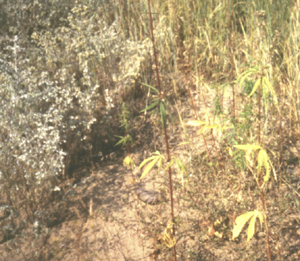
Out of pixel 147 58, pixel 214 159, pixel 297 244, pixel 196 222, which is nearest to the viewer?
pixel 297 244

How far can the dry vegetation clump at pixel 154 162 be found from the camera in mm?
2193

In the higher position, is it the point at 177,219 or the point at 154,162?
the point at 154,162

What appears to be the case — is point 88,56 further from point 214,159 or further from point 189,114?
point 214,159

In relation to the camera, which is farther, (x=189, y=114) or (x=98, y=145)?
(x=189, y=114)

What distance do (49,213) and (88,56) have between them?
5.46ft

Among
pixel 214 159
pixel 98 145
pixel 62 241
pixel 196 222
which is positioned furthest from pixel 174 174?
pixel 62 241

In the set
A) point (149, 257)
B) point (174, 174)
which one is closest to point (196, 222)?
point (149, 257)

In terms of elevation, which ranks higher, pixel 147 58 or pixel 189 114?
pixel 147 58

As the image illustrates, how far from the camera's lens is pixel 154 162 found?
1689mm

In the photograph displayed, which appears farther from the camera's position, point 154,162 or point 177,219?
point 177,219

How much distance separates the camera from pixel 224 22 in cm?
362

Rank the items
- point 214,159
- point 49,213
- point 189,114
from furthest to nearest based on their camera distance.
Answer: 1. point 189,114
2. point 214,159
3. point 49,213

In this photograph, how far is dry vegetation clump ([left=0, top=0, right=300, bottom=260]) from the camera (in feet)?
7.20

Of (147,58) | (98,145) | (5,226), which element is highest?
(147,58)
